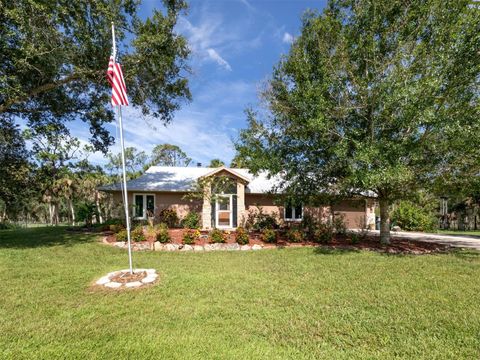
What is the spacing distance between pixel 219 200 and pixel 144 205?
5.57 m

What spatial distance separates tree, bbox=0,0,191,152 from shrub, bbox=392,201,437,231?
1793cm

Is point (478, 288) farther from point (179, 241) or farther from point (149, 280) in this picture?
point (179, 241)

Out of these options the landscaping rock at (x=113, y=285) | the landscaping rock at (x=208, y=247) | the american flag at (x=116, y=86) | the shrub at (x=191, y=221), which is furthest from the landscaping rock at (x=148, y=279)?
the shrub at (x=191, y=221)

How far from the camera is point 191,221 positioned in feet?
55.2

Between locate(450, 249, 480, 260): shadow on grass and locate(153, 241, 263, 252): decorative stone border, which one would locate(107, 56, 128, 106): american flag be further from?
locate(450, 249, 480, 260): shadow on grass

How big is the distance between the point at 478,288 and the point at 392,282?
5.76ft

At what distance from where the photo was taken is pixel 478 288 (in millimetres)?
6312

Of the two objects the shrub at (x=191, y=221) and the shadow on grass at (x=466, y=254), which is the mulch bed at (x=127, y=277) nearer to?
the shrub at (x=191, y=221)

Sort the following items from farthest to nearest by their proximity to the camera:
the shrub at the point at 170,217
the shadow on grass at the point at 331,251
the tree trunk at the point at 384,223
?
the shrub at the point at 170,217, the tree trunk at the point at 384,223, the shadow on grass at the point at 331,251

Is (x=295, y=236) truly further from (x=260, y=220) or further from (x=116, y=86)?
(x=116, y=86)

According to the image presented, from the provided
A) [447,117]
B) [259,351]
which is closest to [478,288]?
[447,117]

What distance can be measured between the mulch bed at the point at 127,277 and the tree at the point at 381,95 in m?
6.20

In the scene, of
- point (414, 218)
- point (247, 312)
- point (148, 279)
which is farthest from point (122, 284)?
point (414, 218)

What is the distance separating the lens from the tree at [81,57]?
9688mm
